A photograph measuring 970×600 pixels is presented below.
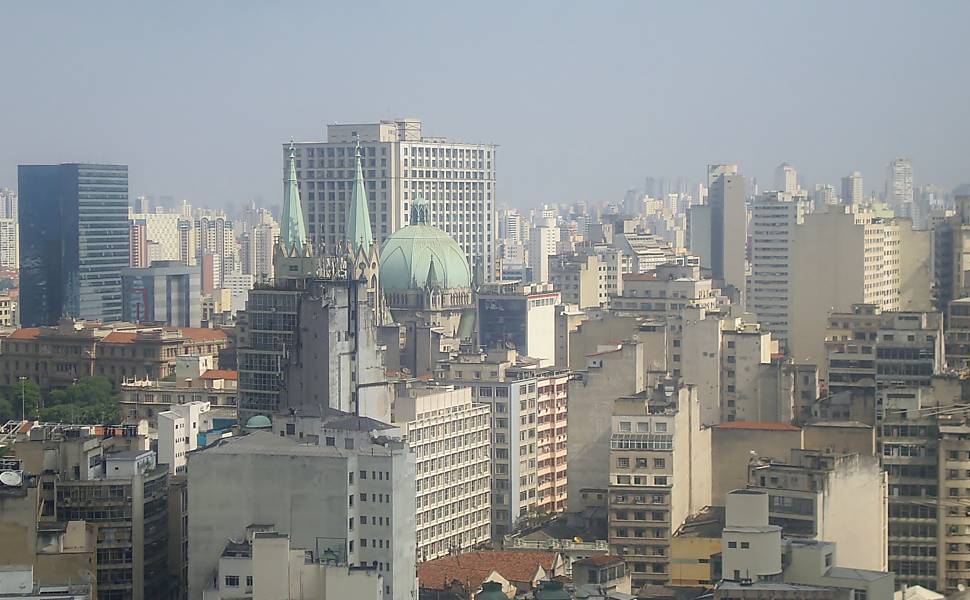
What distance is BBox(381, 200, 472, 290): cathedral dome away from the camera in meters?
44.4

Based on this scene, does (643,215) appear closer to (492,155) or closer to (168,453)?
(492,155)

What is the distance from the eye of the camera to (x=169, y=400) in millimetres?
37625

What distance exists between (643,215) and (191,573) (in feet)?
191

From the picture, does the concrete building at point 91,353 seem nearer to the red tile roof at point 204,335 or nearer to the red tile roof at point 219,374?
the red tile roof at point 204,335

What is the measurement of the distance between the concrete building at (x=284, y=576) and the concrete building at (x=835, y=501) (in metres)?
5.71

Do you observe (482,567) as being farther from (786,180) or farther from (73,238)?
(73,238)

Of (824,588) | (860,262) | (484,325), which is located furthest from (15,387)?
(824,588)

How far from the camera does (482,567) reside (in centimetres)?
A: 2588

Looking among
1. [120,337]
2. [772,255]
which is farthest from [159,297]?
[772,255]

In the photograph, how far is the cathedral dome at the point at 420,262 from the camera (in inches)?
1747

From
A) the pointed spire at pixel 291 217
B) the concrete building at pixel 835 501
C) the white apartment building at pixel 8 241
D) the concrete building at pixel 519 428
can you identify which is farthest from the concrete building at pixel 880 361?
the white apartment building at pixel 8 241

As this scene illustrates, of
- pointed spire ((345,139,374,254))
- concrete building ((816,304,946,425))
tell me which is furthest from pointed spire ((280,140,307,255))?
concrete building ((816,304,946,425))

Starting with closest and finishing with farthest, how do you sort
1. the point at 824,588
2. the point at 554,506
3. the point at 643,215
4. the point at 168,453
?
the point at 824,588 < the point at 168,453 < the point at 554,506 < the point at 643,215

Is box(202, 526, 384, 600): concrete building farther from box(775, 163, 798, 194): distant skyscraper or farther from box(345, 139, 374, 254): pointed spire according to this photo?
box(345, 139, 374, 254): pointed spire
